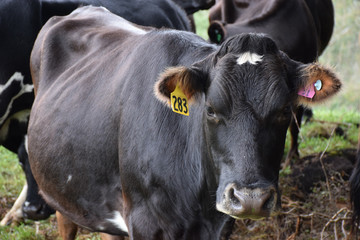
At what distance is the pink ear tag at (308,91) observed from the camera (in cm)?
298

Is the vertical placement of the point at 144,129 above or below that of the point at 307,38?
above

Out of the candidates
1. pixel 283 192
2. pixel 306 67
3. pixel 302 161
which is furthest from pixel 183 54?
pixel 302 161

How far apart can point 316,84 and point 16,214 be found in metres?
3.69

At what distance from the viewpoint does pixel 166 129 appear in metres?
3.29

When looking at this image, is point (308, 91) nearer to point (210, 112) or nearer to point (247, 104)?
point (247, 104)

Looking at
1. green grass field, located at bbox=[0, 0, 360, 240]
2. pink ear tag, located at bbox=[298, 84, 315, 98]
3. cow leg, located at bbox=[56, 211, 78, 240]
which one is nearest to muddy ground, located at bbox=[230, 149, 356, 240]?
green grass field, located at bbox=[0, 0, 360, 240]

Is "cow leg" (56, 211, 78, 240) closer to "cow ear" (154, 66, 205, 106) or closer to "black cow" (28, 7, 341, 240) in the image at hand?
"black cow" (28, 7, 341, 240)

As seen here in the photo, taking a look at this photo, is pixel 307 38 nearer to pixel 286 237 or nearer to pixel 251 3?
pixel 251 3

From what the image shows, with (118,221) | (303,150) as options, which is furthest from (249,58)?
(303,150)

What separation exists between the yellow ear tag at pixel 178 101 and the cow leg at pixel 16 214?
317 cm

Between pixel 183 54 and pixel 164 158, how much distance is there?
60 cm

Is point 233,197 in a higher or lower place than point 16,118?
higher

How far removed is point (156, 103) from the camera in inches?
131

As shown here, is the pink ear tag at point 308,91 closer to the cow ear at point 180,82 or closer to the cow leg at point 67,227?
Answer: the cow ear at point 180,82
